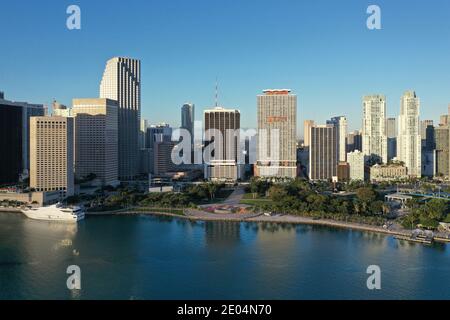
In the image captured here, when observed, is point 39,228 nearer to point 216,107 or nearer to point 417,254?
point 417,254

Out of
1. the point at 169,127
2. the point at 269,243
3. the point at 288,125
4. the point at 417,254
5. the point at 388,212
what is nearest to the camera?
the point at 417,254

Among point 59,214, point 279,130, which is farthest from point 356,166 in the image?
point 59,214

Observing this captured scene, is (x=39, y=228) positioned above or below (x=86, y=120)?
below

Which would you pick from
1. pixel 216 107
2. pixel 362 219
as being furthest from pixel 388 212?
pixel 216 107

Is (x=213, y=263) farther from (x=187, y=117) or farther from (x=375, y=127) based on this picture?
(x=187, y=117)

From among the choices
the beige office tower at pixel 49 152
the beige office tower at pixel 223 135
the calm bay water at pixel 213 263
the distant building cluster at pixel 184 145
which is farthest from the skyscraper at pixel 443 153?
the beige office tower at pixel 49 152

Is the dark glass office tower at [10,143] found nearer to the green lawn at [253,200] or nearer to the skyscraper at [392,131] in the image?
the green lawn at [253,200]
